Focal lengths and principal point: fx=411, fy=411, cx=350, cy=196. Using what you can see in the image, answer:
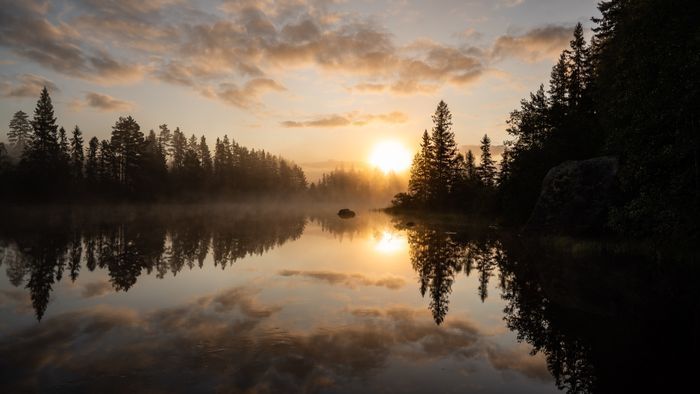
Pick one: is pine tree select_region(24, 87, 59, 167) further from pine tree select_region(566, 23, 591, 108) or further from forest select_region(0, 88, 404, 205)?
pine tree select_region(566, 23, 591, 108)

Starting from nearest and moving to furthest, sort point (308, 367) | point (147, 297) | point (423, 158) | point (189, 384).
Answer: point (189, 384)
point (308, 367)
point (147, 297)
point (423, 158)

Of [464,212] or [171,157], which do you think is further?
[171,157]

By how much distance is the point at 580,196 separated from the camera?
28625 mm

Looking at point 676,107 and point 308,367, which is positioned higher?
point 676,107

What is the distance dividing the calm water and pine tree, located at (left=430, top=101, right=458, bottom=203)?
47885 mm

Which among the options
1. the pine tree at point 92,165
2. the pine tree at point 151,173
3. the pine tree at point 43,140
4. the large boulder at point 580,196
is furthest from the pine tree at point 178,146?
the large boulder at point 580,196

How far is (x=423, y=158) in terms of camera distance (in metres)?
79.8

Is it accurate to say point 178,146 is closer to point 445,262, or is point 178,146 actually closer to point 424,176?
point 424,176

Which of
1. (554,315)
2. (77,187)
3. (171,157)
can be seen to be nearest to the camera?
(554,315)

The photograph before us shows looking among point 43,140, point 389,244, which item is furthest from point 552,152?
point 43,140

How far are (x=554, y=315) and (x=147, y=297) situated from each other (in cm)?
1299

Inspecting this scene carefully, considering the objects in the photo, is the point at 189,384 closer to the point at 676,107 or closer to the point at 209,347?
the point at 209,347

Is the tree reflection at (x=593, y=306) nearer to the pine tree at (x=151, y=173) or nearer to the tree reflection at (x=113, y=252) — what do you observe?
the tree reflection at (x=113, y=252)

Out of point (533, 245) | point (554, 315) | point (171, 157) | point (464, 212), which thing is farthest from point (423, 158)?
point (171, 157)
